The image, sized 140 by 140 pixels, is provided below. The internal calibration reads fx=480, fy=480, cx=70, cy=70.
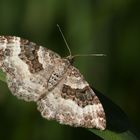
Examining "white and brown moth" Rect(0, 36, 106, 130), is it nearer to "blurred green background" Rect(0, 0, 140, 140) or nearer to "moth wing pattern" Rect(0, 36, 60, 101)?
"moth wing pattern" Rect(0, 36, 60, 101)

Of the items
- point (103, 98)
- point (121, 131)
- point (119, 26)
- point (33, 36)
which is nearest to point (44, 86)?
point (103, 98)

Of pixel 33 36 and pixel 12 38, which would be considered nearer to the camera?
pixel 12 38

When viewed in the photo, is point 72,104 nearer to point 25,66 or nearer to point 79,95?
point 79,95

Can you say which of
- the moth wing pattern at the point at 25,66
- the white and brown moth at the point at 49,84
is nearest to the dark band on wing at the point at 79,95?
the white and brown moth at the point at 49,84

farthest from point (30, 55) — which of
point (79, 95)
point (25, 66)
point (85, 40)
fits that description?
point (85, 40)

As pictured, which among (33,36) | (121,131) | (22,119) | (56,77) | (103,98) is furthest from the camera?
(33,36)

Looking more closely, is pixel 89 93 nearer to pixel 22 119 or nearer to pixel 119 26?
pixel 22 119
